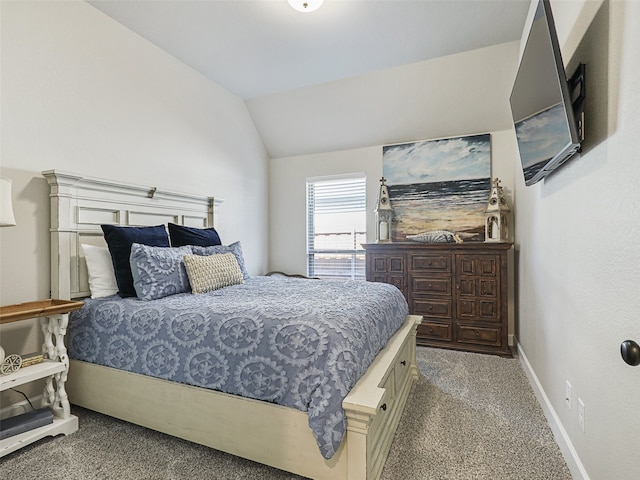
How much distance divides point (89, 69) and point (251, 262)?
2581 mm

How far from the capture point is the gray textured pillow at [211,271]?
229 cm

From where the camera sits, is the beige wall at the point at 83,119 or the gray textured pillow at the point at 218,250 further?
the gray textured pillow at the point at 218,250

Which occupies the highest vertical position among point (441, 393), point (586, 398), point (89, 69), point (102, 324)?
point (89, 69)

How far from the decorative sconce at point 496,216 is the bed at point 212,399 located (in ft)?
5.23

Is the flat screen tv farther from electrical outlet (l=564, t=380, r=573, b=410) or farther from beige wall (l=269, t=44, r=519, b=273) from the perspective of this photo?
beige wall (l=269, t=44, r=519, b=273)

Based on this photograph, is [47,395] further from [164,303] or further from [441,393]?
[441,393]

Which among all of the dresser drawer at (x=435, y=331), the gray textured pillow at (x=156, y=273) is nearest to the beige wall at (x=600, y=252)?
the dresser drawer at (x=435, y=331)

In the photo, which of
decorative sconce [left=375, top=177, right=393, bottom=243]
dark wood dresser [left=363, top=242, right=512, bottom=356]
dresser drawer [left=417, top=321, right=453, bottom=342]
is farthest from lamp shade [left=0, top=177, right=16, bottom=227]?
dresser drawer [left=417, top=321, right=453, bottom=342]

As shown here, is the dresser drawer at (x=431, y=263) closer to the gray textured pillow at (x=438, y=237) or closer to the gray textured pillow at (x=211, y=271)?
the gray textured pillow at (x=438, y=237)

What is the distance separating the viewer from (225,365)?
61.9 inches

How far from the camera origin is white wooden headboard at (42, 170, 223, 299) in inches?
84.4

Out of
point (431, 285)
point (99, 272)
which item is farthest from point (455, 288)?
point (99, 272)

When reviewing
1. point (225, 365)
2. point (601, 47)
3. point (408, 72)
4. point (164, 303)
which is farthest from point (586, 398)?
point (408, 72)

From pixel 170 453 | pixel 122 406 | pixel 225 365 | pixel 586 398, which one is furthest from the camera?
pixel 122 406
